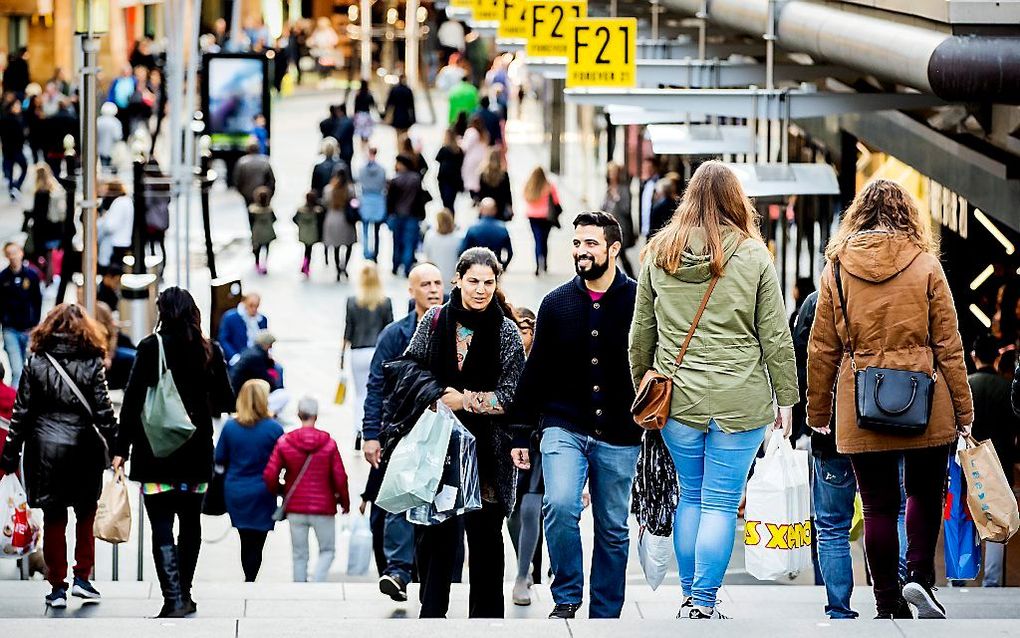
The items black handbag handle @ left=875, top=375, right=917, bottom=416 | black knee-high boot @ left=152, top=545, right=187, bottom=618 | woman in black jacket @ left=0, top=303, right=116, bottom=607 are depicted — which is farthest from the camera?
woman in black jacket @ left=0, top=303, right=116, bottom=607

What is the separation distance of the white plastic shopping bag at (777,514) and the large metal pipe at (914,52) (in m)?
2.95

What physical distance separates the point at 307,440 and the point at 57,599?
2237mm

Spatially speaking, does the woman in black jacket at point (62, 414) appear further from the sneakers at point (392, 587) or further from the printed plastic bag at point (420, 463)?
the printed plastic bag at point (420, 463)

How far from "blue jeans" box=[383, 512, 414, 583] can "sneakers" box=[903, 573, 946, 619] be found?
278 centimetres

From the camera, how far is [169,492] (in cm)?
849

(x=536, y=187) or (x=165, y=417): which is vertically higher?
(x=536, y=187)

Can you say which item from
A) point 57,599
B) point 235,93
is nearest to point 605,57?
point 57,599

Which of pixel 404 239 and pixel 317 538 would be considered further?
pixel 404 239

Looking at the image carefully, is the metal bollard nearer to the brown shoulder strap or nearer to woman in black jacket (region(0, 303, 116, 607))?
woman in black jacket (region(0, 303, 116, 607))

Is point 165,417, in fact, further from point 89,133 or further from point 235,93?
point 235,93

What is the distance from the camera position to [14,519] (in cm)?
928

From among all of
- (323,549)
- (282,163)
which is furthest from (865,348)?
(282,163)

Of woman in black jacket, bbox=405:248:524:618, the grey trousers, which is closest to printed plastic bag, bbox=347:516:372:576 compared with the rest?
the grey trousers

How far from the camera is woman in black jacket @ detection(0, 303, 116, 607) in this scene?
8.70 metres
